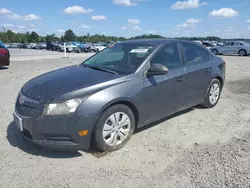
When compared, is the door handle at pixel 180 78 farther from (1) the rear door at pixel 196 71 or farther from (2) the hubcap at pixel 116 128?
(2) the hubcap at pixel 116 128

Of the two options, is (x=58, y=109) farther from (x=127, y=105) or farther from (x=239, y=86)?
(x=239, y=86)

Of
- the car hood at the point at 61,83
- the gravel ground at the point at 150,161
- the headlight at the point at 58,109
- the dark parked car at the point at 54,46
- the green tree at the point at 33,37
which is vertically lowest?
the gravel ground at the point at 150,161

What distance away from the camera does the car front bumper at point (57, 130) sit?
2.83m

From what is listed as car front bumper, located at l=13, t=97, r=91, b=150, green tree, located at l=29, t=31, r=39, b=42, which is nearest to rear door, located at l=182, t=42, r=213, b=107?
car front bumper, located at l=13, t=97, r=91, b=150

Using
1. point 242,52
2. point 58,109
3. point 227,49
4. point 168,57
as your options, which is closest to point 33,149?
point 58,109

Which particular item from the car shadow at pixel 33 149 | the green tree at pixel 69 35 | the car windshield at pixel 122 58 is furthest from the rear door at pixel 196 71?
the green tree at pixel 69 35

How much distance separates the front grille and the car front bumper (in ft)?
0.13

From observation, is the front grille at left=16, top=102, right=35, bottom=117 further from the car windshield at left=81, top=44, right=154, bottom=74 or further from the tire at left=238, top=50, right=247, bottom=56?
the tire at left=238, top=50, right=247, bottom=56

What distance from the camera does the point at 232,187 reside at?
2502 mm

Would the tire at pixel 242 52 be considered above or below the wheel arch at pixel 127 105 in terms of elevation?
above

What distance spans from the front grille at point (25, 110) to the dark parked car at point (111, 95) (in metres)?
0.01

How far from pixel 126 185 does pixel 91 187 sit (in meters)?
0.39

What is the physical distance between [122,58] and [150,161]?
1.88 meters

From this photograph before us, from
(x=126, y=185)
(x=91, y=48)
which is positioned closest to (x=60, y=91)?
(x=126, y=185)
